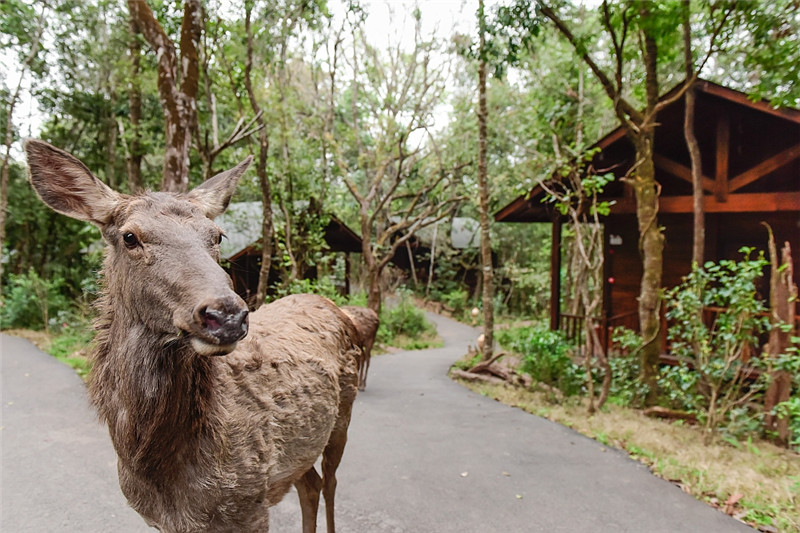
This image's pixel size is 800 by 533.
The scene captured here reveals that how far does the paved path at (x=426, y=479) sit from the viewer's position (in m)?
3.93

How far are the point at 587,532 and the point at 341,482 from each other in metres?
2.28

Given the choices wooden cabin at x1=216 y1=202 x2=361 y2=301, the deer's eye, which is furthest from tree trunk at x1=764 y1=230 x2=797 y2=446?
wooden cabin at x1=216 y1=202 x2=361 y2=301

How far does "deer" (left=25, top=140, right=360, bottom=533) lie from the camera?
1619 mm

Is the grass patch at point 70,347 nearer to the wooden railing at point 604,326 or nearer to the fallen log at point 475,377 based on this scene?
the fallen log at point 475,377

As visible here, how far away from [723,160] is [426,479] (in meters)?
7.67

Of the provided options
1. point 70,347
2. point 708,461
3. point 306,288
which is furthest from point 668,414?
point 70,347

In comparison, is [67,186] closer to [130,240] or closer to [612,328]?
[130,240]

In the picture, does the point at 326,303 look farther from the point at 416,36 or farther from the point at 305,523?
the point at 416,36

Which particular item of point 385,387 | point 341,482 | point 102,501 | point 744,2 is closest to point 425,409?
point 385,387

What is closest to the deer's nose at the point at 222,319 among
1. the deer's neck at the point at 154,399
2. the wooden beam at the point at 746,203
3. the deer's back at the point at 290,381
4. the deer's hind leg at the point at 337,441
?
the deer's neck at the point at 154,399

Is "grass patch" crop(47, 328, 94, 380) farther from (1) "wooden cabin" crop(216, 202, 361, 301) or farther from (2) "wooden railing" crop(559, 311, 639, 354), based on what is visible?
(2) "wooden railing" crop(559, 311, 639, 354)

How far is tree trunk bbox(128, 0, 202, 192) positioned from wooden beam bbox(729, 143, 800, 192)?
903 cm

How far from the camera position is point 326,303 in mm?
3441

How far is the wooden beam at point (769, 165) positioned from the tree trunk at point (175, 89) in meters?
9.03
